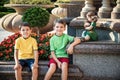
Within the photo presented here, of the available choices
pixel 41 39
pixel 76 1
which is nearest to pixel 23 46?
pixel 41 39

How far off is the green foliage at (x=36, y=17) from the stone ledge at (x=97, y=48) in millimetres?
4203

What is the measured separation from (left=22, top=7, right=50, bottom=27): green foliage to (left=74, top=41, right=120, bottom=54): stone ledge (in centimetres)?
420

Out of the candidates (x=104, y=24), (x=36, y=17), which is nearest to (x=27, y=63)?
(x=104, y=24)

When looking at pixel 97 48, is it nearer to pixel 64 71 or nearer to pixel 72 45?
pixel 72 45

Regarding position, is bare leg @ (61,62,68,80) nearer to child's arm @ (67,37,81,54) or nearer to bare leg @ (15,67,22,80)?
child's arm @ (67,37,81,54)

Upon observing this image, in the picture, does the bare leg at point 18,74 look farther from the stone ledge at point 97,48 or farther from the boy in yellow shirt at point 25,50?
the stone ledge at point 97,48

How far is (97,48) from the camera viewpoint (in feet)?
21.0

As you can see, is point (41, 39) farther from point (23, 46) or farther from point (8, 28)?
point (8, 28)

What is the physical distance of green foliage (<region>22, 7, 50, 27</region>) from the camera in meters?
10.5

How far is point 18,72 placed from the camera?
6.32m

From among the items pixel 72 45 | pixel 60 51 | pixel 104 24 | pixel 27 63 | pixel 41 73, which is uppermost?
pixel 104 24

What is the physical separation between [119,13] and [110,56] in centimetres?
100

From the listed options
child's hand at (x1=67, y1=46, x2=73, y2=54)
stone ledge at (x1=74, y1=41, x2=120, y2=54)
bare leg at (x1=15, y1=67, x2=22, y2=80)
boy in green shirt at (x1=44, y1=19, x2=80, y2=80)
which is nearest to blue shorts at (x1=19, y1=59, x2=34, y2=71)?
bare leg at (x1=15, y1=67, x2=22, y2=80)

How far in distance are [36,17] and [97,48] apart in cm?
435
